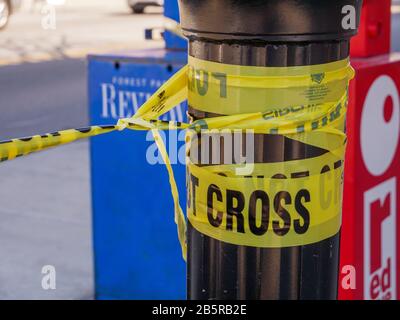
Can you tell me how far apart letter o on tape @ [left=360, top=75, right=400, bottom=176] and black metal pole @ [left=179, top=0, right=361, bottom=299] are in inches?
55.6

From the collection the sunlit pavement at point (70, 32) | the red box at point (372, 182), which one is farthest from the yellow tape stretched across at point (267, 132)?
the sunlit pavement at point (70, 32)

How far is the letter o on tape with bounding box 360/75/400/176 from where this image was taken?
3.23m

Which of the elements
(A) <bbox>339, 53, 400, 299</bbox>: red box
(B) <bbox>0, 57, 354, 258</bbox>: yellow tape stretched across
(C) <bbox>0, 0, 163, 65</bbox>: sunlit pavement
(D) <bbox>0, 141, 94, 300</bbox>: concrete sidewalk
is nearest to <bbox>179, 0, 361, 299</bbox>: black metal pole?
(B) <bbox>0, 57, 354, 258</bbox>: yellow tape stretched across

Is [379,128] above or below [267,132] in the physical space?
below

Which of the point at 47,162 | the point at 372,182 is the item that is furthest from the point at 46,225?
the point at 372,182

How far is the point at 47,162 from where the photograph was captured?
795 centimetres

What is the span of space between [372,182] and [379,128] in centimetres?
22

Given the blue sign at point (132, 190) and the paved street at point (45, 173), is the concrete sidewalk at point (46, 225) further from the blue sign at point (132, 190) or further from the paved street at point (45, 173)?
the blue sign at point (132, 190)

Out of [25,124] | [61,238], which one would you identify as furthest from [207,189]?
[25,124]

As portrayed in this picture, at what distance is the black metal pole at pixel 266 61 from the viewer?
1653 millimetres

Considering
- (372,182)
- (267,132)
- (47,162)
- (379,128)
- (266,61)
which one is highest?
(266,61)

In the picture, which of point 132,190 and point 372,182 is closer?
point 372,182

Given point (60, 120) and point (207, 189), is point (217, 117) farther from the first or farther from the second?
point (60, 120)

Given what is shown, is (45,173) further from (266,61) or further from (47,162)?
(266,61)
